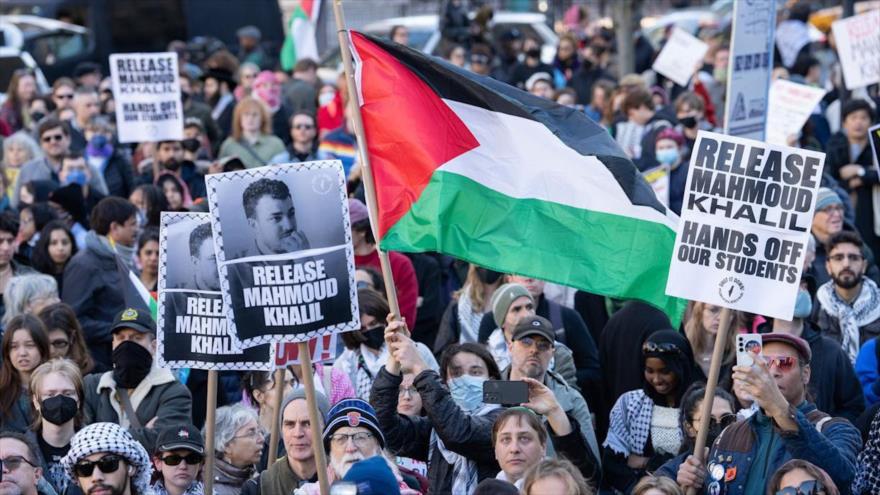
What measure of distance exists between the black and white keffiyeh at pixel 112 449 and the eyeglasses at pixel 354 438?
81 centimetres

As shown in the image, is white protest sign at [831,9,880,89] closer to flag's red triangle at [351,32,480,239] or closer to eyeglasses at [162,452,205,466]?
flag's red triangle at [351,32,480,239]

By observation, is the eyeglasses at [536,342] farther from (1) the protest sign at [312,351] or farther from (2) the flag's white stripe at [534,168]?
(1) the protest sign at [312,351]

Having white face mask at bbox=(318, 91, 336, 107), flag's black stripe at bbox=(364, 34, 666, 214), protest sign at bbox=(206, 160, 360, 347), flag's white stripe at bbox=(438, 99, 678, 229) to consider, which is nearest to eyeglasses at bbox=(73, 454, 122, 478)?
protest sign at bbox=(206, 160, 360, 347)

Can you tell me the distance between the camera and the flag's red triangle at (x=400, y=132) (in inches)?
322

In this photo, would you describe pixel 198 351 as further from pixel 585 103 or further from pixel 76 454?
pixel 585 103

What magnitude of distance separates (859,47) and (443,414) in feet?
27.4

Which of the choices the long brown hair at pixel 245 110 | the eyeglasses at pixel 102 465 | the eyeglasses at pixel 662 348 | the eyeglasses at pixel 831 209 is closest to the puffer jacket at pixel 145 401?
the eyeglasses at pixel 102 465

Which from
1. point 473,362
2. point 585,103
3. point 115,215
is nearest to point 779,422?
point 473,362

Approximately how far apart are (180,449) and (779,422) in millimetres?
2686

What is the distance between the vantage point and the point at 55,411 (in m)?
8.70

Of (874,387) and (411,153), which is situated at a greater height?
(411,153)

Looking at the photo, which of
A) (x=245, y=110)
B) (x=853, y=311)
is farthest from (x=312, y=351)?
(x=245, y=110)

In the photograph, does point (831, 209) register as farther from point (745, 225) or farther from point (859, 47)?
point (745, 225)

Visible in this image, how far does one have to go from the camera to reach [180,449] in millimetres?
8039
